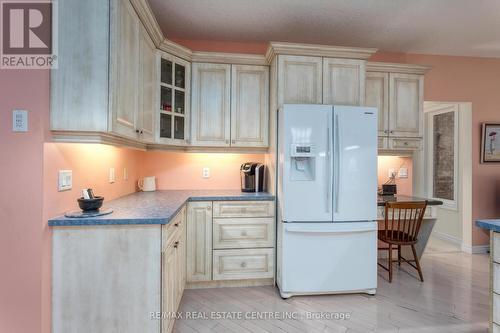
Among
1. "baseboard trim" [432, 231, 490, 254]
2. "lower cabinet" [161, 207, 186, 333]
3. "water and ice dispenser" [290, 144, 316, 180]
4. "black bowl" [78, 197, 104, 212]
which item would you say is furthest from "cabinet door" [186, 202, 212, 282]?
"baseboard trim" [432, 231, 490, 254]

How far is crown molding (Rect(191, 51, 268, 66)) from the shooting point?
9.21 ft

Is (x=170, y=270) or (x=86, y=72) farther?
(x=170, y=270)

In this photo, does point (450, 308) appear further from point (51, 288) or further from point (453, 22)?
point (51, 288)

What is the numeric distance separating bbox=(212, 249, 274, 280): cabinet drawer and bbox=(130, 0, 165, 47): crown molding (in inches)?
80.2

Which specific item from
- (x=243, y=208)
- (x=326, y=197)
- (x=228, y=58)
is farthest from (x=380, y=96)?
(x=243, y=208)

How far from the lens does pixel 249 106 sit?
2.89 m

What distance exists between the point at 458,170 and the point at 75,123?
5040 millimetres

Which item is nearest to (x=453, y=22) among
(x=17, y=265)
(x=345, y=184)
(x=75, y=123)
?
(x=345, y=184)

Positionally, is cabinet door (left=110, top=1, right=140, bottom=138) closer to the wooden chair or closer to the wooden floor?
the wooden floor

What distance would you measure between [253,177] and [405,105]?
2001mm

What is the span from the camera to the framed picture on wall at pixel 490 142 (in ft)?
11.9

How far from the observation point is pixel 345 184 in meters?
2.43

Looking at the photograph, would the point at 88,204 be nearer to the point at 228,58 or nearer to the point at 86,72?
the point at 86,72

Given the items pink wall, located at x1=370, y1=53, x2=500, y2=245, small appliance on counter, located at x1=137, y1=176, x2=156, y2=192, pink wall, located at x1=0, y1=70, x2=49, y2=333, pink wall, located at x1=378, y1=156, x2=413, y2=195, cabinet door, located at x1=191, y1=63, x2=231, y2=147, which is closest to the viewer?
pink wall, located at x1=0, y1=70, x2=49, y2=333
